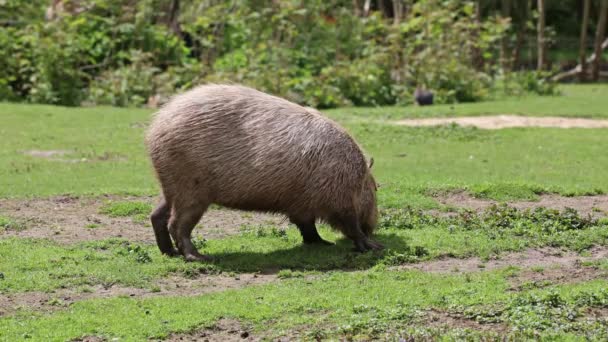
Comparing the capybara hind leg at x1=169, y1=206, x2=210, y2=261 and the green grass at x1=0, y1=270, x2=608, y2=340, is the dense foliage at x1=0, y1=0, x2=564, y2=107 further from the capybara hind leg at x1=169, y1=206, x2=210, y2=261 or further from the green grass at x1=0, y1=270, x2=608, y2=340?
the green grass at x1=0, y1=270, x2=608, y2=340

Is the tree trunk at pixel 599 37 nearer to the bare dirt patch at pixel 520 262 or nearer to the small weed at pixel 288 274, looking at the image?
the bare dirt patch at pixel 520 262

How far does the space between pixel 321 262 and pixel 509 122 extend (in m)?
9.65

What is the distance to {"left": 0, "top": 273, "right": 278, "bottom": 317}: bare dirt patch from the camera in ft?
22.7

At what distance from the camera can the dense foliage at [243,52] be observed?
20078 mm

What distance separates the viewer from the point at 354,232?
8.57m

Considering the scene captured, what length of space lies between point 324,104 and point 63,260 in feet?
40.9

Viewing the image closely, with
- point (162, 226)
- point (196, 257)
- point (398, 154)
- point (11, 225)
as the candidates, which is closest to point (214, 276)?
point (196, 257)

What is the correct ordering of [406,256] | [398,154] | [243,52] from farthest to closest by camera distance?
[243,52] < [398,154] < [406,256]

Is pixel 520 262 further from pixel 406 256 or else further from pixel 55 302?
pixel 55 302

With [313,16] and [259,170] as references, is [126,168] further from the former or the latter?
[313,16]

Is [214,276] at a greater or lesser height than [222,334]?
lesser

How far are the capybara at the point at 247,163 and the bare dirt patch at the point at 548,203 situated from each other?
2356mm

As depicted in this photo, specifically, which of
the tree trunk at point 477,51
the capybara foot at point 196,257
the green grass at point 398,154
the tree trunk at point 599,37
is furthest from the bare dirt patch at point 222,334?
the tree trunk at point 599,37

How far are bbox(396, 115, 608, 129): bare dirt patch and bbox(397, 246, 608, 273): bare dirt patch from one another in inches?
326
